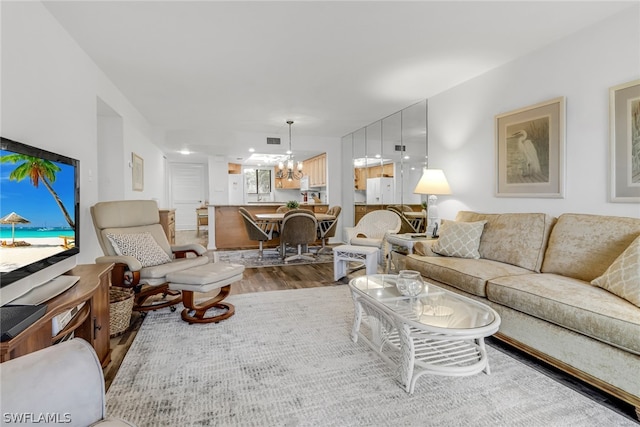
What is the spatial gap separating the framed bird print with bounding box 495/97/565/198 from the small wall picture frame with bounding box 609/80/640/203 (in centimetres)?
37

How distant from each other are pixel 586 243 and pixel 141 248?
356 cm

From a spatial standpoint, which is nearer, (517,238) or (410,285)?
(410,285)

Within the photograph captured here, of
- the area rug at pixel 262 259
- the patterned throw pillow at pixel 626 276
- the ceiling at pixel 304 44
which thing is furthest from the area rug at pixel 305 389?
the area rug at pixel 262 259

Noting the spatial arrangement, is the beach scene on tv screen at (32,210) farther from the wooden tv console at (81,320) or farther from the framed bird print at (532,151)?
the framed bird print at (532,151)

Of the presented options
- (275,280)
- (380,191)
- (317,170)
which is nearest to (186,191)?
(317,170)

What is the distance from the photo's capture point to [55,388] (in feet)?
2.62

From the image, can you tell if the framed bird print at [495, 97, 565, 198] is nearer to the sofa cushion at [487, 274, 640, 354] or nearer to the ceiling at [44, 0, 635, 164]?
the ceiling at [44, 0, 635, 164]

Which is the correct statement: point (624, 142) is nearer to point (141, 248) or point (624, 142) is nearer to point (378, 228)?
point (378, 228)

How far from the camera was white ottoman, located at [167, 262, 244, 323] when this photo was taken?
254 centimetres

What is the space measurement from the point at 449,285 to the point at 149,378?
89.0 inches

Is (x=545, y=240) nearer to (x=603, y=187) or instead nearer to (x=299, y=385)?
(x=603, y=187)

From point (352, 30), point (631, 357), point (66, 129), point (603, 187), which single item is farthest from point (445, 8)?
point (66, 129)

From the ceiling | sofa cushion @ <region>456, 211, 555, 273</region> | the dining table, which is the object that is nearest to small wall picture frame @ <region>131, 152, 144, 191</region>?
the ceiling

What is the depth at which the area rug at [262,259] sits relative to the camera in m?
5.14
